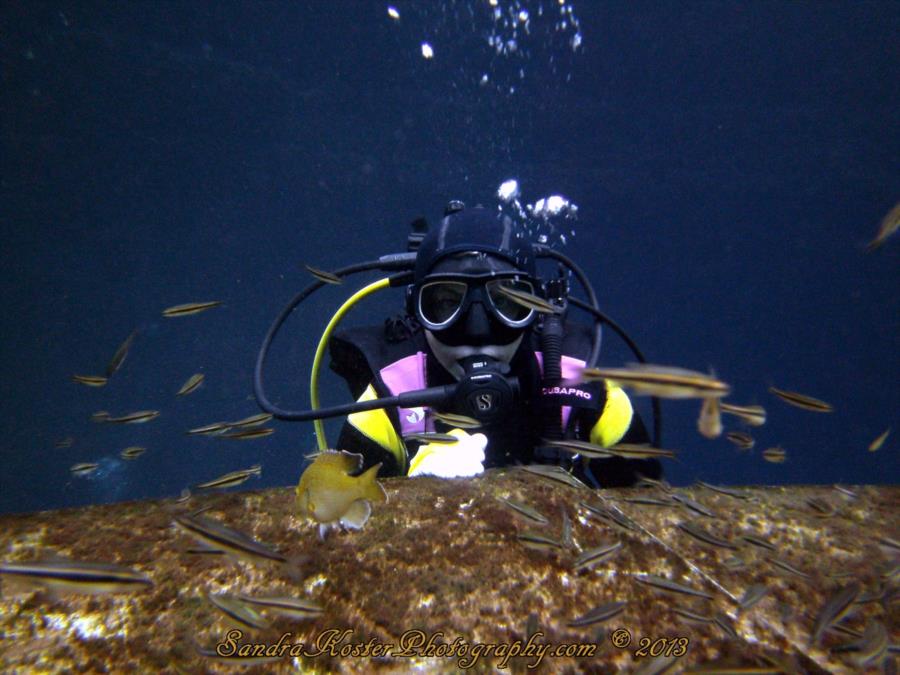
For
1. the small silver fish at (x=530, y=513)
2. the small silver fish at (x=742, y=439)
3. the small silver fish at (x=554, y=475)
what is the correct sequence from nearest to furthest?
the small silver fish at (x=530, y=513) < the small silver fish at (x=554, y=475) < the small silver fish at (x=742, y=439)

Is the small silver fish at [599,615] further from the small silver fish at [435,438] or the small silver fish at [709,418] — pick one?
the small silver fish at [435,438]

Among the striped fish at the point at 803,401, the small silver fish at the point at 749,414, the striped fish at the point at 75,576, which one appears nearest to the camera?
the striped fish at the point at 75,576

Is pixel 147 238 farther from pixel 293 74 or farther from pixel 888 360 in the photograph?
pixel 888 360

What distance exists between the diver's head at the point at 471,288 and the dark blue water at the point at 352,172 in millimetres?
3216

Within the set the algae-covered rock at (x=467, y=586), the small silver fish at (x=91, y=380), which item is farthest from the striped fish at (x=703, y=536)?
the small silver fish at (x=91, y=380)

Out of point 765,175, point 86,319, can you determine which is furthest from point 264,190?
point 765,175

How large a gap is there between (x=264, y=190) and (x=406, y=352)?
33.1m

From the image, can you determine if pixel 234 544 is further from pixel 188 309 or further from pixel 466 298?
pixel 188 309

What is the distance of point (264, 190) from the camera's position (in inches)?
1310

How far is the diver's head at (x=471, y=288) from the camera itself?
3869 mm

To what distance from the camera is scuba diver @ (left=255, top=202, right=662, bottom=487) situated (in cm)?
355

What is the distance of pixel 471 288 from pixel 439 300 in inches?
→ 12.7

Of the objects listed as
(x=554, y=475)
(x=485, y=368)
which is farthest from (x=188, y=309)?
(x=554, y=475)

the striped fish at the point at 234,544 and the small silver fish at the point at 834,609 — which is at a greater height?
the striped fish at the point at 234,544
